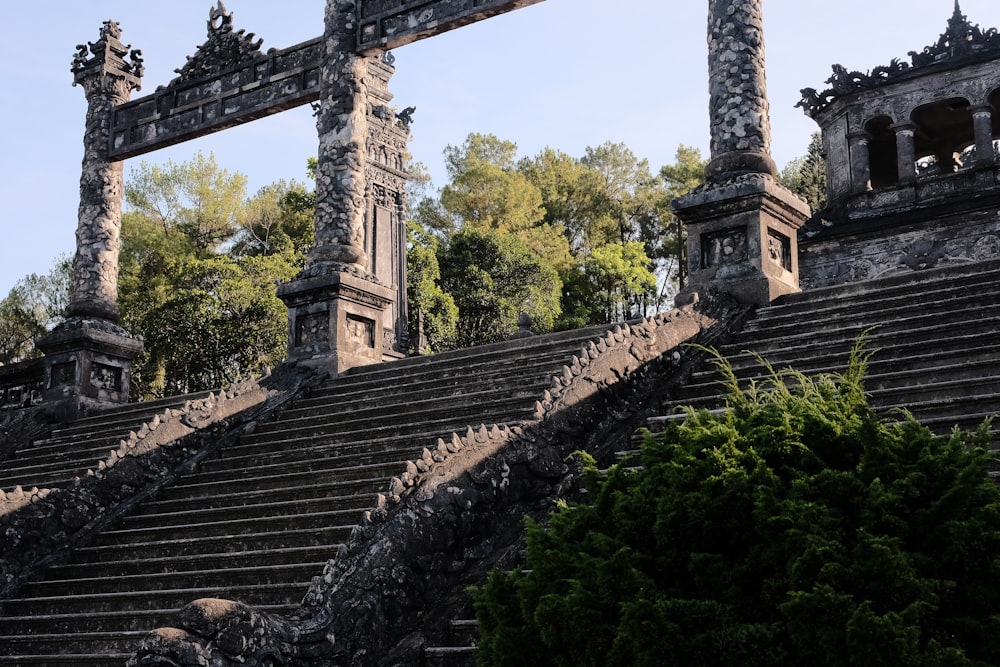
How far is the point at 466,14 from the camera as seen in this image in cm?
1379

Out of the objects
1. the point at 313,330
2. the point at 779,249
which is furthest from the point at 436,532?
the point at 313,330

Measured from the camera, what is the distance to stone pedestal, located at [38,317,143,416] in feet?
49.4

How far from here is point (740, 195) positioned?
10.6 m

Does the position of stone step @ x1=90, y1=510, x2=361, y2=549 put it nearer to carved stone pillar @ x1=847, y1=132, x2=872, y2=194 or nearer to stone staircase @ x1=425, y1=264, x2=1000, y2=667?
stone staircase @ x1=425, y1=264, x2=1000, y2=667

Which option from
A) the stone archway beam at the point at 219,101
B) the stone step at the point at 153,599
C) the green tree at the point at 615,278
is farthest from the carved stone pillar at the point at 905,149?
the stone step at the point at 153,599

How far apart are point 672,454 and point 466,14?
10278 mm

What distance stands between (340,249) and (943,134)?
726 inches

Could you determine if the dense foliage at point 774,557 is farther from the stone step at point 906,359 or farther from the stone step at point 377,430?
the stone step at point 377,430

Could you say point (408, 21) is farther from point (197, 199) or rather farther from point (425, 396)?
point (197, 199)

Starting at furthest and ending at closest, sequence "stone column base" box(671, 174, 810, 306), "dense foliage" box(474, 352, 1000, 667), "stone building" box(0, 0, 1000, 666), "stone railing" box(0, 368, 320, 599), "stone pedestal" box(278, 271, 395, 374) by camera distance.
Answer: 1. "stone pedestal" box(278, 271, 395, 374)
2. "stone column base" box(671, 174, 810, 306)
3. "stone railing" box(0, 368, 320, 599)
4. "stone building" box(0, 0, 1000, 666)
5. "dense foliage" box(474, 352, 1000, 667)

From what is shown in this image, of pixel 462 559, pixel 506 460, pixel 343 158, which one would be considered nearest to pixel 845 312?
pixel 506 460

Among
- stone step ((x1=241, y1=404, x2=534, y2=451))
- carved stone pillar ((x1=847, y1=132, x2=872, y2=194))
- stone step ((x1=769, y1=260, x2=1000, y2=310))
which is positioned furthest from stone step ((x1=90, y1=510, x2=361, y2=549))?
carved stone pillar ((x1=847, y1=132, x2=872, y2=194))

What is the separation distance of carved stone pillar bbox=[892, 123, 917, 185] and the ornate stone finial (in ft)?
51.3

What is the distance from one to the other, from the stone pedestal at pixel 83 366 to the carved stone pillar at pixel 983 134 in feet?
56.1
